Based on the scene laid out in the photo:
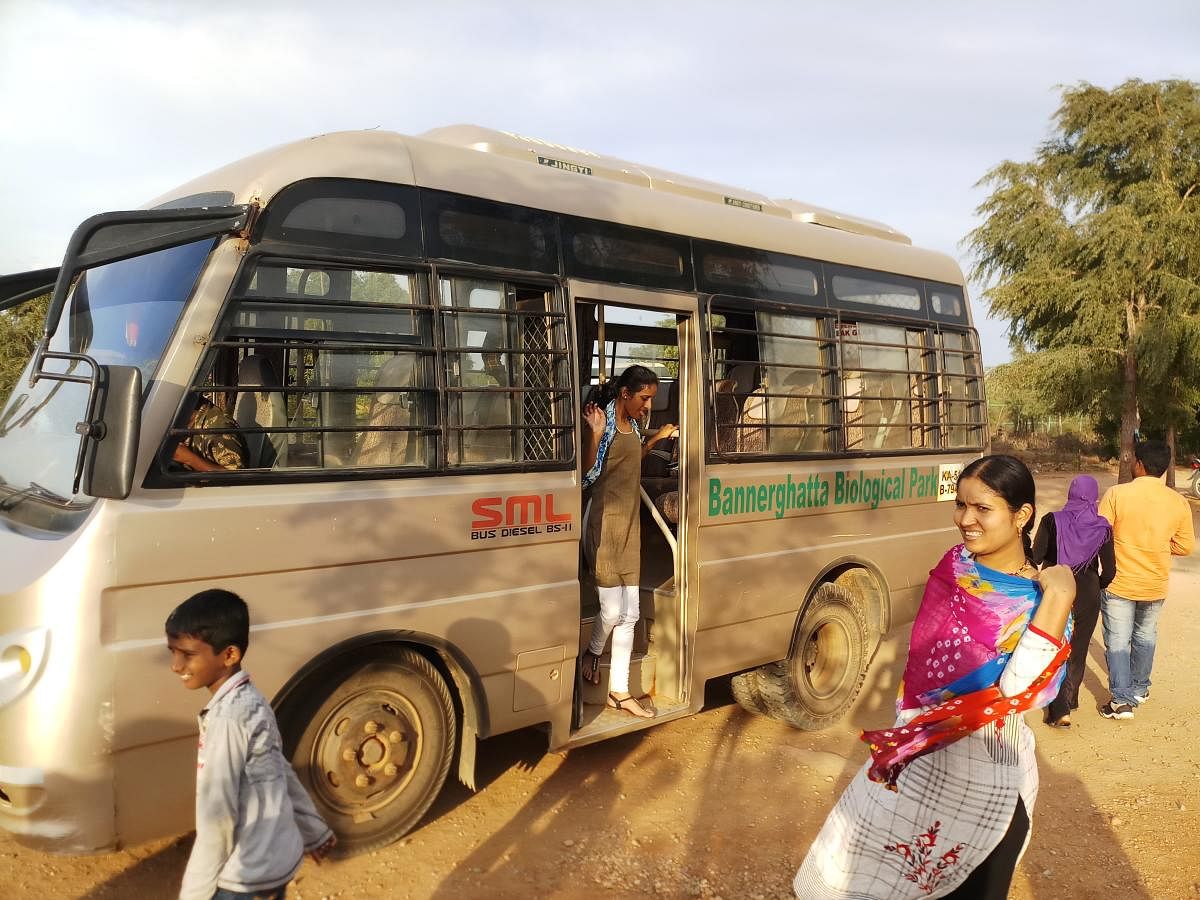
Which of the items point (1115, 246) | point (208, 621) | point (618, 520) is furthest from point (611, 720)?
point (1115, 246)

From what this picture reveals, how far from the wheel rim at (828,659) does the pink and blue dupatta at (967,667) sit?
3763mm

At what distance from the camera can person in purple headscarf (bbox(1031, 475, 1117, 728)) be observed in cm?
595

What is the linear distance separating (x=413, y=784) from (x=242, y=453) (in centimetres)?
166

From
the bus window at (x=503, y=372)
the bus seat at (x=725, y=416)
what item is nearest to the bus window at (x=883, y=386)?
the bus seat at (x=725, y=416)

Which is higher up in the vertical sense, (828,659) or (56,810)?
(56,810)

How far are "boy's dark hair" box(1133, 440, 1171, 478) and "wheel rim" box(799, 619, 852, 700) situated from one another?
227 cm

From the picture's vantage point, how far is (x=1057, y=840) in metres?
4.57

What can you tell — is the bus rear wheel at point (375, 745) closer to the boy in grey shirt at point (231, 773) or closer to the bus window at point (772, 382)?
the boy in grey shirt at point (231, 773)

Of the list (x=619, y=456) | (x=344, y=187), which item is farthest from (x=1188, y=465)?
(x=344, y=187)

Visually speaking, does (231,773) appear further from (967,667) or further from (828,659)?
(828,659)

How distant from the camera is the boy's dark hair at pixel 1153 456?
20.0ft

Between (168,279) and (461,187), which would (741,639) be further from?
(168,279)

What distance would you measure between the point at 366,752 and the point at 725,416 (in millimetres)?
2658

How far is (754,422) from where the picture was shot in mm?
5469
